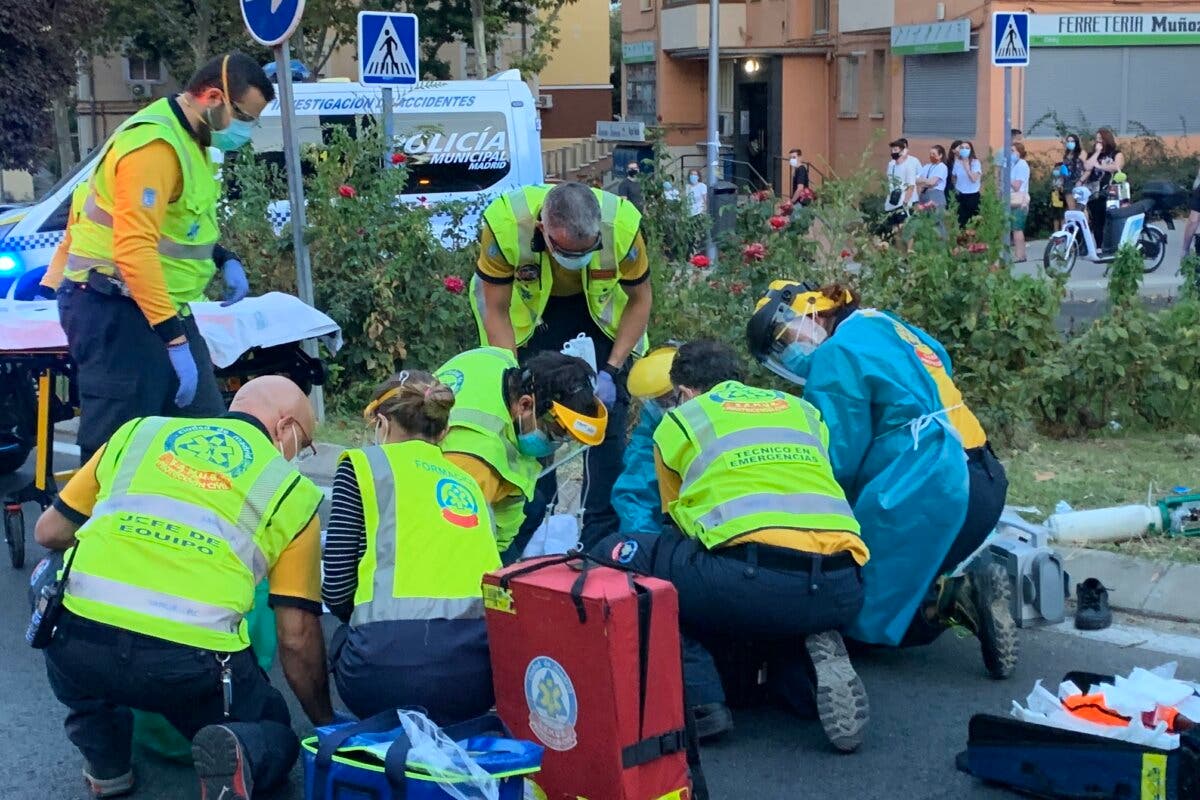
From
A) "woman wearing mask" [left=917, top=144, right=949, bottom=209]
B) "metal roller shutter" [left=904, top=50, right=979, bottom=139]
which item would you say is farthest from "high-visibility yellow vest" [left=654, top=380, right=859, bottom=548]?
"metal roller shutter" [left=904, top=50, right=979, bottom=139]

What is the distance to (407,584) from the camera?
12.5ft

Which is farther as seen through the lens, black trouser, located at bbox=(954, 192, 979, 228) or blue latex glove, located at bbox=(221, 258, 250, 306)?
black trouser, located at bbox=(954, 192, 979, 228)

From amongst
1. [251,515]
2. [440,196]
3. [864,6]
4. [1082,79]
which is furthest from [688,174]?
[864,6]

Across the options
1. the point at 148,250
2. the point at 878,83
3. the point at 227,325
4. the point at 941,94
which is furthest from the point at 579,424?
the point at 878,83

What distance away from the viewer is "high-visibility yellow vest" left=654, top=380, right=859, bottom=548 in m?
4.31

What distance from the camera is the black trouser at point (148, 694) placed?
3709 millimetres

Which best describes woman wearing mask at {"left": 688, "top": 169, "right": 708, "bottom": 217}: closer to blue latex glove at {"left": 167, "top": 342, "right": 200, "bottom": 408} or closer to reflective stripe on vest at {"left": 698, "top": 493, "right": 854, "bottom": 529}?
blue latex glove at {"left": 167, "top": 342, "right": 200, "bottom": 408}

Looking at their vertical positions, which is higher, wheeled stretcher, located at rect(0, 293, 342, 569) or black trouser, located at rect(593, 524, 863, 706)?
wheeled stretcher, located at rect(0, 293, 342, 569)

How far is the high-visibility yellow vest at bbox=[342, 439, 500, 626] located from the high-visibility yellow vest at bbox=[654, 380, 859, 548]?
31.1 inches

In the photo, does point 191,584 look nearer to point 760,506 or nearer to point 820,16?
point 760,506

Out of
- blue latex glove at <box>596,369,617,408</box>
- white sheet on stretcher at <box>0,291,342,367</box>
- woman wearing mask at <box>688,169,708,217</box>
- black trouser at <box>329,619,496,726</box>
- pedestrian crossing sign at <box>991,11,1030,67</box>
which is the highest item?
pedestrian crossing sign at <box>991,11,1030,67</box>

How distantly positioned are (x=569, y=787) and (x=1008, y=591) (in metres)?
1.90

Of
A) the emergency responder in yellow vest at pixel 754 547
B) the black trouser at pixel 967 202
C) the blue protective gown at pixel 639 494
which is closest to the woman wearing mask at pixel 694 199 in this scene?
the blue protective gown at pixel 639 494

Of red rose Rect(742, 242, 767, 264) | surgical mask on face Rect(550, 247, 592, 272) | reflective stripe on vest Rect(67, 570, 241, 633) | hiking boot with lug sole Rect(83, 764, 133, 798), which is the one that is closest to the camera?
reflective stripe on vest Rect(67, 570, 241, 633)
